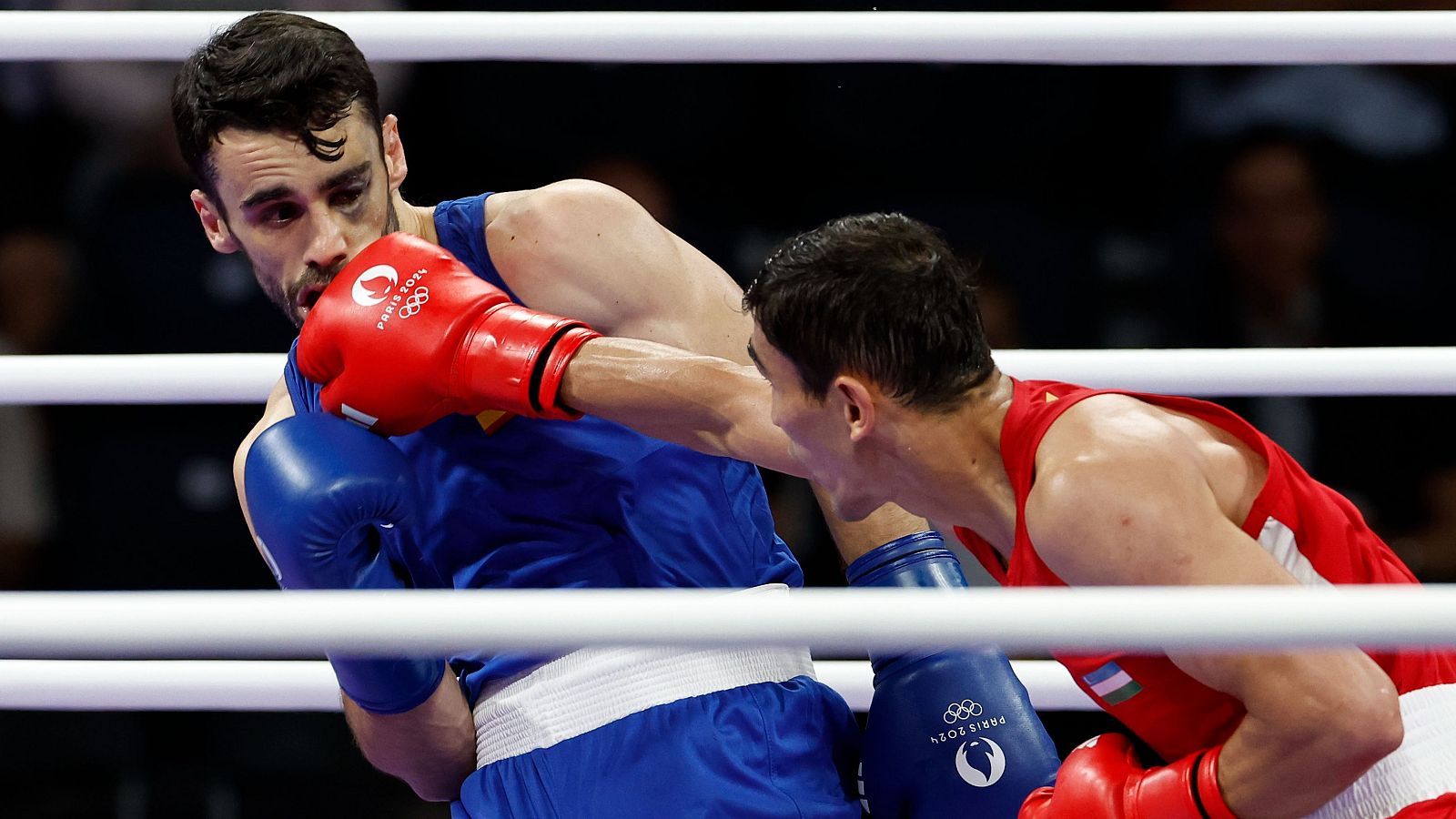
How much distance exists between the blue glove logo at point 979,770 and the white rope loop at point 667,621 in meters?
0.79

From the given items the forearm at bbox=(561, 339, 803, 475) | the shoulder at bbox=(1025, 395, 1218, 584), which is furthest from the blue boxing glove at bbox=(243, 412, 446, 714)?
the shoulder at bbox=(1025, 395, 1218, 584)

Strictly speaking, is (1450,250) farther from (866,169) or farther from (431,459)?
(431,459)

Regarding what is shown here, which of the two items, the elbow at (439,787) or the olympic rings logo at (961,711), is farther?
the elbow at (439,787)

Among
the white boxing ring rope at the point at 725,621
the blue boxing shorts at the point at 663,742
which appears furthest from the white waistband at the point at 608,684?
the white boxing ring rope at the point at 725,621

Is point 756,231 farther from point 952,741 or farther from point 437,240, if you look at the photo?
point 952,741

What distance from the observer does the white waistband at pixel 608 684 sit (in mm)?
1612

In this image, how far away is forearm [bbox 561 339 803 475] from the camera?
151 centimetres

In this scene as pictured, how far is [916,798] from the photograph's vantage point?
5.26 feet

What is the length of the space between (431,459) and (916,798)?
2.11 ft

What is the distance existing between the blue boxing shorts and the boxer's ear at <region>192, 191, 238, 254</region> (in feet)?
1.99

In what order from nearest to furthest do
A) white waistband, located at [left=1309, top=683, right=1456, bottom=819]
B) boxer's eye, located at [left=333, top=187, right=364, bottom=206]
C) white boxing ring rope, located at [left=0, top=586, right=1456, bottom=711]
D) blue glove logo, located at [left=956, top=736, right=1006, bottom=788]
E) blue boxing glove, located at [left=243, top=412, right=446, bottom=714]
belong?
1. white boxing ring rope, located at [left=0, top=586, right=1456, bottom=711]
2. white waistband, located at [left=1309, top=683, right=1456, bottom=819]
3. blue boxing glove, located at [left=243, top=412, right=446, bottom=714]
4. blue glove logo, located at [left=956, top=736, right=1006, bottom=788]
5. boxer's eye, located at [left=333, top=187, right=364, bottom=206]

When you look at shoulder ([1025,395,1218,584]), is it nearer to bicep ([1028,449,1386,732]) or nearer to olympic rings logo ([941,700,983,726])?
bicep ([1028,449,1386,732])

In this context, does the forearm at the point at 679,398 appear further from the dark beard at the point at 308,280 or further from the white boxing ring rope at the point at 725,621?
the white boxing ring rope at the point at 725,621

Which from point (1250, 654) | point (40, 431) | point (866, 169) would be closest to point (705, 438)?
point (1250, 654)
